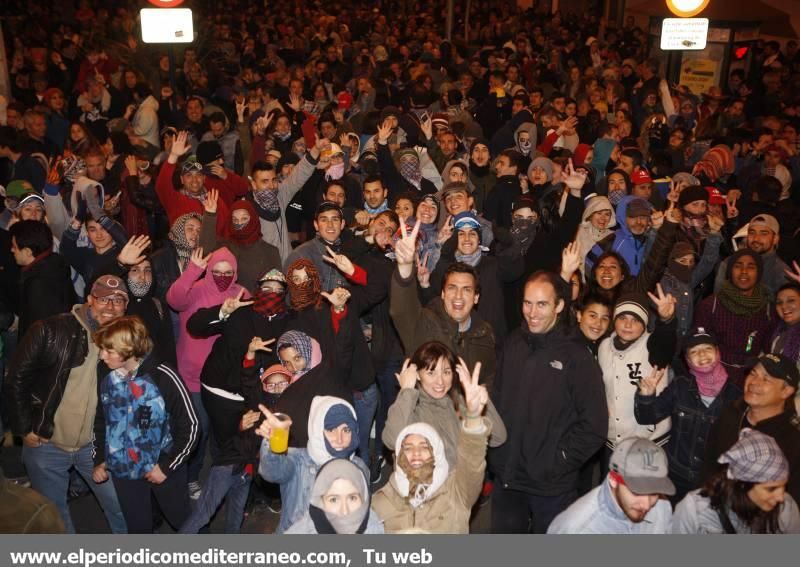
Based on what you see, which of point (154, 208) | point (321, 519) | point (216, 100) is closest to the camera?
point (321, 519)

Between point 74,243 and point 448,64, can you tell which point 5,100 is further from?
point 448,64

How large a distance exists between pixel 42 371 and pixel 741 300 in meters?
4.58

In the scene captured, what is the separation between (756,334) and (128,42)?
15.8 m

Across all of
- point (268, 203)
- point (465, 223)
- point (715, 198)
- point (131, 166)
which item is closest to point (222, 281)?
point (268, 203)

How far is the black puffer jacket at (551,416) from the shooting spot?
449cm

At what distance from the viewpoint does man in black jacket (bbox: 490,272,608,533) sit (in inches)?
177

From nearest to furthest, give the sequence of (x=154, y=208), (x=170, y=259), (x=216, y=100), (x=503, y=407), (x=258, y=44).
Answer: (x=503, y=407) < (x=170, y=259) < (x=154, y=208) < (x=216, y=100) < (x=258, y=44)

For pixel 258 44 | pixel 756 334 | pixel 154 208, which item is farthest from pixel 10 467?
pixel 258 44

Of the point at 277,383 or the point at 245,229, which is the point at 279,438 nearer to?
the point at 277,383

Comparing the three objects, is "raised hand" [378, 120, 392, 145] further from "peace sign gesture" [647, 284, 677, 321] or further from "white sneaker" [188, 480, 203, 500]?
"peace sign gesture" [647, 284, 677, 321]

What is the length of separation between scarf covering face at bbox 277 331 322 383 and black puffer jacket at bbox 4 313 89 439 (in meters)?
1.12

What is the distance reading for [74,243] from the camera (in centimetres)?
661

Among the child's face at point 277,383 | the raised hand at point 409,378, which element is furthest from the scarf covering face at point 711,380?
the child's face at point 277,383

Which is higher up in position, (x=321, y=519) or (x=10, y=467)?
(x=321, y=519)
